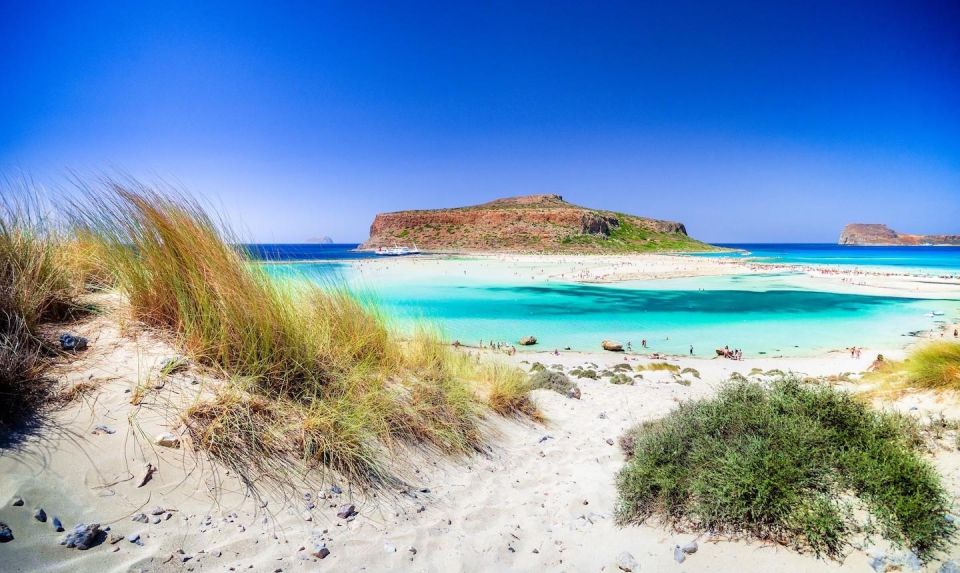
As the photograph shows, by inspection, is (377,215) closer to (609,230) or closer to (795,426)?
(609,230)

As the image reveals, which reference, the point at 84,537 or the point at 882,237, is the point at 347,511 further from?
the point at 882,237

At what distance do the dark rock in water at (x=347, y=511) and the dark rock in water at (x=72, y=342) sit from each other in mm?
2505

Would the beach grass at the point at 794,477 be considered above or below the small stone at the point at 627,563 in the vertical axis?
above

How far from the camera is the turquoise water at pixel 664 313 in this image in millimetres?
13180

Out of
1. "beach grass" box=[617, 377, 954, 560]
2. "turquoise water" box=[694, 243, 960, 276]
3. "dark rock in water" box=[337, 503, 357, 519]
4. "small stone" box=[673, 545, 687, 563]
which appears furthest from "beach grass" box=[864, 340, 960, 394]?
"turquoise water" box=[694, 243, 960, 276]

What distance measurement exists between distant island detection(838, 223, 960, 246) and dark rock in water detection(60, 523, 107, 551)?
8599 inches

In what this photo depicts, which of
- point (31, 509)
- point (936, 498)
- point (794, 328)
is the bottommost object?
point (794, 328)

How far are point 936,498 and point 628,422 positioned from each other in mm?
3195

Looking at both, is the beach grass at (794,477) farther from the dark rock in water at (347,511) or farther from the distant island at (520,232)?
the distant island at (520,232)

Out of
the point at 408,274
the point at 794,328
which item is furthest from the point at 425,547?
the point at 408,274

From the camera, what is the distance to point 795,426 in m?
3.50

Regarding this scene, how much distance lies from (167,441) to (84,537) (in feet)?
2.37

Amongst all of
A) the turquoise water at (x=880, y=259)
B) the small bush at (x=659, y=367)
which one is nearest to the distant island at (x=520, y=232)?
the turquoise water at (x=880, y=259)

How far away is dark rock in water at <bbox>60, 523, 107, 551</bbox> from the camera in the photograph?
221 cm
